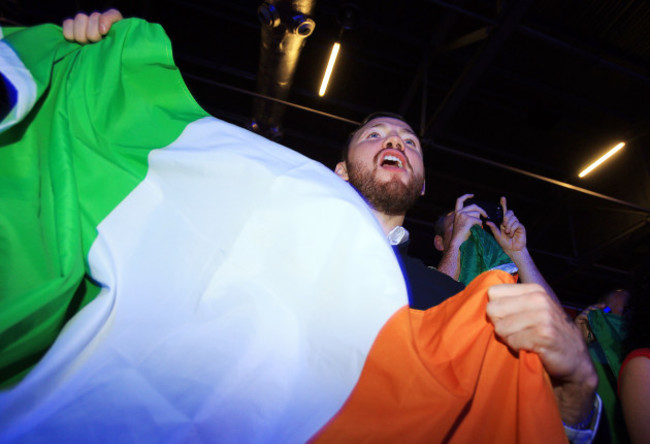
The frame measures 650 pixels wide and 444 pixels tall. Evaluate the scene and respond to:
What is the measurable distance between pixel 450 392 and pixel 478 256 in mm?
1268

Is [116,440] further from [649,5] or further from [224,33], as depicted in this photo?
[649,5]

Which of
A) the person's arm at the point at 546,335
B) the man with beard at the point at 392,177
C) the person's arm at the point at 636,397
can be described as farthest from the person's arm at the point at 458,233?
the person's arm at the point at 546,335

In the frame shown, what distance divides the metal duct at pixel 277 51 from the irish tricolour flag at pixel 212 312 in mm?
2291

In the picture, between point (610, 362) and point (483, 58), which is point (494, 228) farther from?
point (483, 58)

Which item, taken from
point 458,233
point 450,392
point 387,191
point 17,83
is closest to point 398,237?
point 387,191

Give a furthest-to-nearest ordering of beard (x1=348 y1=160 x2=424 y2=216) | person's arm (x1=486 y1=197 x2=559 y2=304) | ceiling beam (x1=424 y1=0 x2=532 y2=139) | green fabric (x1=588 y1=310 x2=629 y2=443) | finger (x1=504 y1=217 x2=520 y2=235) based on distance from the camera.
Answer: ceiling beam (x1=424 y1=0 x2=532 y2=139) < finger (x1=504 y1=217 x2=520 y2=235) < person's arm (x1=486 y1=197 x2=559 y2=304) < beard (x1=348 y1=160 x2=424 y2=216) < green fabric (x1=588 y1=310 x2=629 y2=443)

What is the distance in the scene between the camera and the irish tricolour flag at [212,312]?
1.91 ft

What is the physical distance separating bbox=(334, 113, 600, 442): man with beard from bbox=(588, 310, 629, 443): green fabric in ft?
1.93

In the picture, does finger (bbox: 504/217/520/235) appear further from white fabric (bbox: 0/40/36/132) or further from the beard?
white fabric (bbox: 0/40/36/132)

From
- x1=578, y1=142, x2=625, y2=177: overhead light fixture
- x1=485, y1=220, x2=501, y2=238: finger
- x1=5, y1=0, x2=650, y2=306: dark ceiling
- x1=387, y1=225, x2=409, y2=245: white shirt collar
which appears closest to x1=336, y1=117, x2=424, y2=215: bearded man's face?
x1=387, y1=225, x2=409, y2=245: white shirt collar

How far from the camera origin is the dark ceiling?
3568 mm

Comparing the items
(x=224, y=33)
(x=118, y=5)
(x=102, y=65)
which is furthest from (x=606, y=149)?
(x=118, y=5)

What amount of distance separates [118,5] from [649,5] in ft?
20.1

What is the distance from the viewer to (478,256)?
67.2 inches
